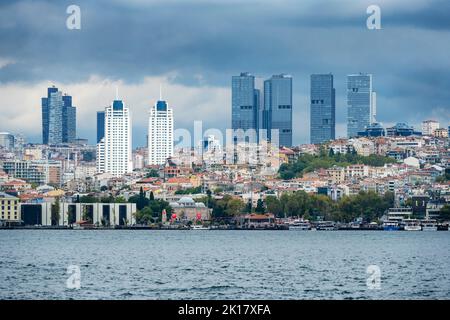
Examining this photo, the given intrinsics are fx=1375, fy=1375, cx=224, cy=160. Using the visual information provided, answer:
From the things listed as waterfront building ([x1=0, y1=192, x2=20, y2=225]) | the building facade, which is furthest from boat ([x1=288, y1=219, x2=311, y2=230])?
the building facade

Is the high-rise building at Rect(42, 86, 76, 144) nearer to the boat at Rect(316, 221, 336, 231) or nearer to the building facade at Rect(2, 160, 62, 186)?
the building facade at Rect(2, 160, 62, 186)

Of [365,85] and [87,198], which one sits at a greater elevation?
[365,85]

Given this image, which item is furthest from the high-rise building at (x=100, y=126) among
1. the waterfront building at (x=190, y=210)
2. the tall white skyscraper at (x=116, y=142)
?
the waterfront building at (x=190, y=210)

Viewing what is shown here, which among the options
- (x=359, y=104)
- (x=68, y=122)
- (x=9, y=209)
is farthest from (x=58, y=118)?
(x=9, y=209)

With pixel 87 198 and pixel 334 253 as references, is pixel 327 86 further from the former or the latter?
pixel 334 253
